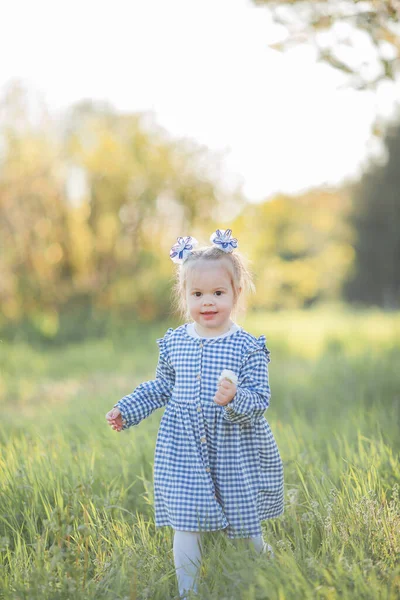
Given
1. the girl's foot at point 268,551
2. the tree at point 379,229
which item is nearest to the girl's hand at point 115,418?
the girl's foot at point 268,551

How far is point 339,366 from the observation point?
679 centimetres

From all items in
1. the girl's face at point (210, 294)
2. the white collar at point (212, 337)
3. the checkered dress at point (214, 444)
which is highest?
the girl's face at point (210, 294)

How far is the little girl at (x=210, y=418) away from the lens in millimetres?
2471

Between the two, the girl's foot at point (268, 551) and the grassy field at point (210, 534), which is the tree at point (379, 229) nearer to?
the grassy field at point (210, 534)

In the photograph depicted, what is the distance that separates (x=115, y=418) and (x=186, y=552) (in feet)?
1.90

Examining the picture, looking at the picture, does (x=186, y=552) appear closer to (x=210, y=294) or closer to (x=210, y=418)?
(x=210, y=418)

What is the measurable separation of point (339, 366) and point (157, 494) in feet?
14.6

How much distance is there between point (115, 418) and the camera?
8.75 ft

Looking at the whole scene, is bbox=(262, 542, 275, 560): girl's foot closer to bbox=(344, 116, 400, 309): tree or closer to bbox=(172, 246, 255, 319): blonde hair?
bbox=(172, 246, 255, 319): blonde hair

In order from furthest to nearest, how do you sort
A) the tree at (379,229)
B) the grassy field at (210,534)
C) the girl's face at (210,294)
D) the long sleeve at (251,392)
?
the tree at (379,229) < the girl's face at (210,294) < the long sleeve at (251,392) < the grassy field at (210,534)

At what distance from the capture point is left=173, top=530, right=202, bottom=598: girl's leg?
96.5 inches

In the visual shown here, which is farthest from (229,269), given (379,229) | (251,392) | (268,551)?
(379,229)

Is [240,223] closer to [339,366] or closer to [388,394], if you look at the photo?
[339,366]

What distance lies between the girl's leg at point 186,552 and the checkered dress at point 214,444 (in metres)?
0.06
